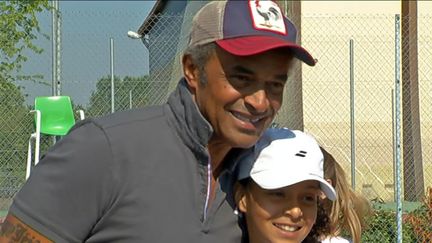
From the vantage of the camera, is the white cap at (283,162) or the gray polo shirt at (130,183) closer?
the gray polo shirt at (130,183)

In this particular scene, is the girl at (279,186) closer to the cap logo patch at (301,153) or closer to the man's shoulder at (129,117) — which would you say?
the cap logo patch at (301,153)

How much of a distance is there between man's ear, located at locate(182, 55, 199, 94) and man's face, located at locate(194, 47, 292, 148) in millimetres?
16

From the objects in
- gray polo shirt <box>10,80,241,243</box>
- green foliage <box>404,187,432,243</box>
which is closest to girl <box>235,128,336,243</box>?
gray polo shirt <box>10,80,241,243</box>

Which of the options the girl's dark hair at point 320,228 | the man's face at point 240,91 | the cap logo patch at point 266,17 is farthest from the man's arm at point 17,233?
the girl's dark hair at point 320,228

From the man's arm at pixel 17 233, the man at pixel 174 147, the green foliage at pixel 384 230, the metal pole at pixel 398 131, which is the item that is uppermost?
the man at pixel 174 147

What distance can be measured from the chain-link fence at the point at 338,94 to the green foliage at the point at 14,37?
0.21 metres

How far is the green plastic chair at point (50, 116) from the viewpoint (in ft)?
24.6

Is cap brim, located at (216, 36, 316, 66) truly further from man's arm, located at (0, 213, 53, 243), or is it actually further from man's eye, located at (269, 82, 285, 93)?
man's arm, located at (0, 213, 53, 243)

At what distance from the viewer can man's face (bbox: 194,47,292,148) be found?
179 cm

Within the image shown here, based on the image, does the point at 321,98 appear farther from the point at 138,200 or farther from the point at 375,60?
the point at 138,200

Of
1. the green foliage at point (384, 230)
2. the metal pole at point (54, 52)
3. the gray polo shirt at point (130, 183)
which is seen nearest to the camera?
the gray polo shirt at point (130, 183)

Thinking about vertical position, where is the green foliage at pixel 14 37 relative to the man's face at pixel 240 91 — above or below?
below

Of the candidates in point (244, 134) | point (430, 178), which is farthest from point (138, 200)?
point (430, 178)

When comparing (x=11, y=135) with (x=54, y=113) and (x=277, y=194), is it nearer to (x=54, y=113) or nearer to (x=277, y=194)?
(x=54, y=113)
